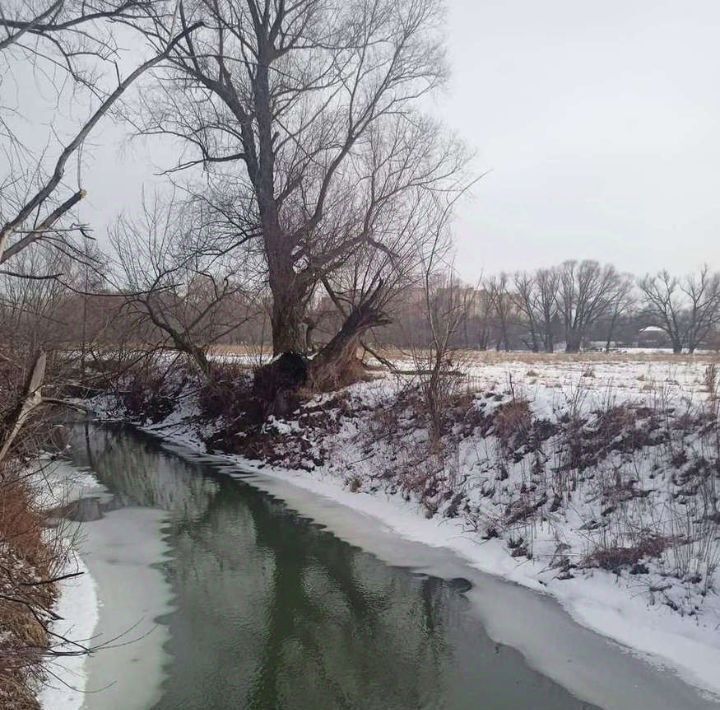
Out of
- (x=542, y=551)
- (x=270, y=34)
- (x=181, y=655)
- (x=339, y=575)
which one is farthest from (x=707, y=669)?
(x=270, y=34)

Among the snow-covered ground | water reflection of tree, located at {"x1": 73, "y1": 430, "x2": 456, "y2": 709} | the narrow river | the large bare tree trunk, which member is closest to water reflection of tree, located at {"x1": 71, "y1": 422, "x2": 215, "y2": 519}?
water reflection of tree, located at {"x1": 73, "y1": 430, "x2": 456, "y2": 709}

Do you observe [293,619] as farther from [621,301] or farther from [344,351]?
[621,301]

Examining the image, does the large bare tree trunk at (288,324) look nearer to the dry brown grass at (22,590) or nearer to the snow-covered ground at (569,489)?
→ the snow-covered ground at (569,489)

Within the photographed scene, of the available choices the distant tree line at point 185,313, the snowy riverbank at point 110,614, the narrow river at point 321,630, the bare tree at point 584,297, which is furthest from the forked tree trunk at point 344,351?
the bare tree at point 584,297

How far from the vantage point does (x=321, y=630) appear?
6.65 meters

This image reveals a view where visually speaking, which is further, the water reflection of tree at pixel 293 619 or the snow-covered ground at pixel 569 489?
the snow-covered ground at pixel 569 489

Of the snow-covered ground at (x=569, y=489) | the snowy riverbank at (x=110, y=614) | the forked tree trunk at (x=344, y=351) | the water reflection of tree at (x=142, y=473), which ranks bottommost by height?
the water reflection of tree at (x=142, y=473)

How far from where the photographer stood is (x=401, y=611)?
7.19m

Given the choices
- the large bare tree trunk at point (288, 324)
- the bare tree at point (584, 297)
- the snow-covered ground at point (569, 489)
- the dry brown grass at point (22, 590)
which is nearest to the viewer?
the dry brown grass at point (22, 590)

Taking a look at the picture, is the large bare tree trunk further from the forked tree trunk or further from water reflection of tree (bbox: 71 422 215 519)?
water reflection of tree (bbox: 71 422 215 519)

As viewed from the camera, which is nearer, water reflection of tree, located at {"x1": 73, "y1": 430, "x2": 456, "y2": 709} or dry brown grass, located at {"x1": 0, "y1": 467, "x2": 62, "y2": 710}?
dry brown grass, located at {"x1": 0, "y1": 467, "x2": 62, "y2": 710}

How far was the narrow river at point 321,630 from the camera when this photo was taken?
5.43 metres

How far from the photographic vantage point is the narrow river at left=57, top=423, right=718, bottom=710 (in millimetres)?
5434

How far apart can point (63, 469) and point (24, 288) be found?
4832mm
